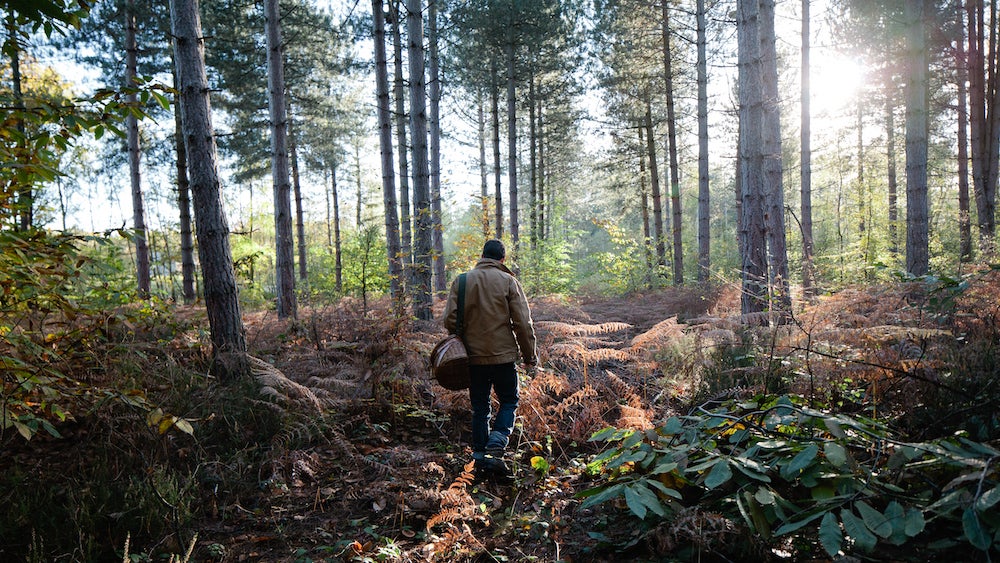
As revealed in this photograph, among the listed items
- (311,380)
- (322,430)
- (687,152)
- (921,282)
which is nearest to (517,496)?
(322,430)

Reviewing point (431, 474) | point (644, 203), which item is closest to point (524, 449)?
point (431, 474)

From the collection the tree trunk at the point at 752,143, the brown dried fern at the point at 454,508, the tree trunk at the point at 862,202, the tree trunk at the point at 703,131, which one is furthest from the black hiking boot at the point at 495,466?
the tree trunk at the point at 862,202

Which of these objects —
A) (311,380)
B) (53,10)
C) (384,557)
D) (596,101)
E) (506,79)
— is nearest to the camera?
(53,10)

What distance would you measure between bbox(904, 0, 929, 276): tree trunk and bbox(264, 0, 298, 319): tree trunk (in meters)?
12.1

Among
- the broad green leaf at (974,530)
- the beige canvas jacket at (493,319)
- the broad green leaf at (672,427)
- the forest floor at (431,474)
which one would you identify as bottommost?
the forest floor at (431,474)

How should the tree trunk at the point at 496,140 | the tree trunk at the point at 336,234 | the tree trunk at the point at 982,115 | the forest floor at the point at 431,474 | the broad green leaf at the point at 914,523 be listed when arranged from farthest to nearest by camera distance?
1. the tree trunk at the point at 336,234
2. the tree trunk at the point at 496,140
3. the tree trunk at the point at 982,115
4. the forest floor at the point at 431,474
5. the broad green leaf at the point at 914,523

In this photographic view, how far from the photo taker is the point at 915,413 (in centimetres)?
334

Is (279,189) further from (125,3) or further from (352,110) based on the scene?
(352,110)

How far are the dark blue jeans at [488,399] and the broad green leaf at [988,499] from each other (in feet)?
10.4

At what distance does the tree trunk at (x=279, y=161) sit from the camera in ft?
31.9

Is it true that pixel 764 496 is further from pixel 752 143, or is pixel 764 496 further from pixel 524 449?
pixel 752 143

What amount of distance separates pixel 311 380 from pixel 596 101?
1871 centimetres

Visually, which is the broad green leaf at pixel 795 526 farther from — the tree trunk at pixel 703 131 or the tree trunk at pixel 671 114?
the tree trunk at pixel 671 114

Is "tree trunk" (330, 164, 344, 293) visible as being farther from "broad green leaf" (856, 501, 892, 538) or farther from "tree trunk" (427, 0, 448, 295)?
"broad green leaf" (856, 501, 892, 538)
